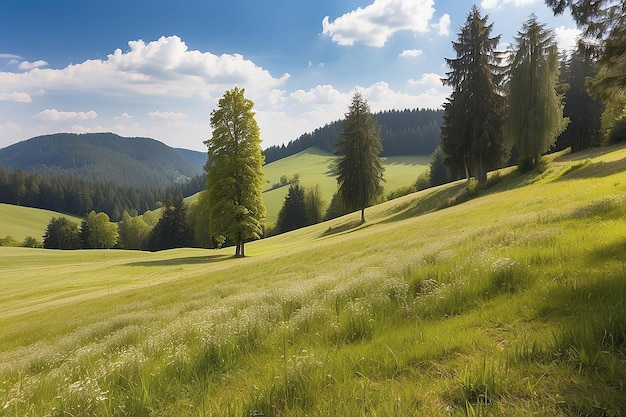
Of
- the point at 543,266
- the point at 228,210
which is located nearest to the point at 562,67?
the point at 228,210

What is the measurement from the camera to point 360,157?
46781 mm

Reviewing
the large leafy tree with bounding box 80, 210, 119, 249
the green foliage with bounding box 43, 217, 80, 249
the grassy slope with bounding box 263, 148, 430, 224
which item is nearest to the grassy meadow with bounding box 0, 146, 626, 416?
the grassy slope with bounding box 263, 148, 430, 224

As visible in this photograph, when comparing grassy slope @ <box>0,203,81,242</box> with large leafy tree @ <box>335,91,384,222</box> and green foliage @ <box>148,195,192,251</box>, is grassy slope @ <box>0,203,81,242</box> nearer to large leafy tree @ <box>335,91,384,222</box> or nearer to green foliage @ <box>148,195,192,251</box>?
green foliage @ <box>148,195,192,251</box>

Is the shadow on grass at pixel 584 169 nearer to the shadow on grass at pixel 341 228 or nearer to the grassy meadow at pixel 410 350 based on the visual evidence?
the grassy meadow at pixel 410 350

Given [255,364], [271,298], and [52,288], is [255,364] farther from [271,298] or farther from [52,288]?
[52,288]

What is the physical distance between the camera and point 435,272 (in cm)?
762

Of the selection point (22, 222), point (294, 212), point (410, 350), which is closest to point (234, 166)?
point (410, 350)

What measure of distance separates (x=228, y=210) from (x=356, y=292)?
97.6ft

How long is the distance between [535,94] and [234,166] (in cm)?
3091

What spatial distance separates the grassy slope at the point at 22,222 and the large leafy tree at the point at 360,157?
12189 centimetres

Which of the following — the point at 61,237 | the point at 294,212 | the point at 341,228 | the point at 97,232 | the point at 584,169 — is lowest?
the point at 61,237

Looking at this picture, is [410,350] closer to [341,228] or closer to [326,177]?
[341,228]

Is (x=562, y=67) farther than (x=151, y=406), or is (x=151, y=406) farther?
(x=562, y=67)

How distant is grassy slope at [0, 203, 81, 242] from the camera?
121 m
